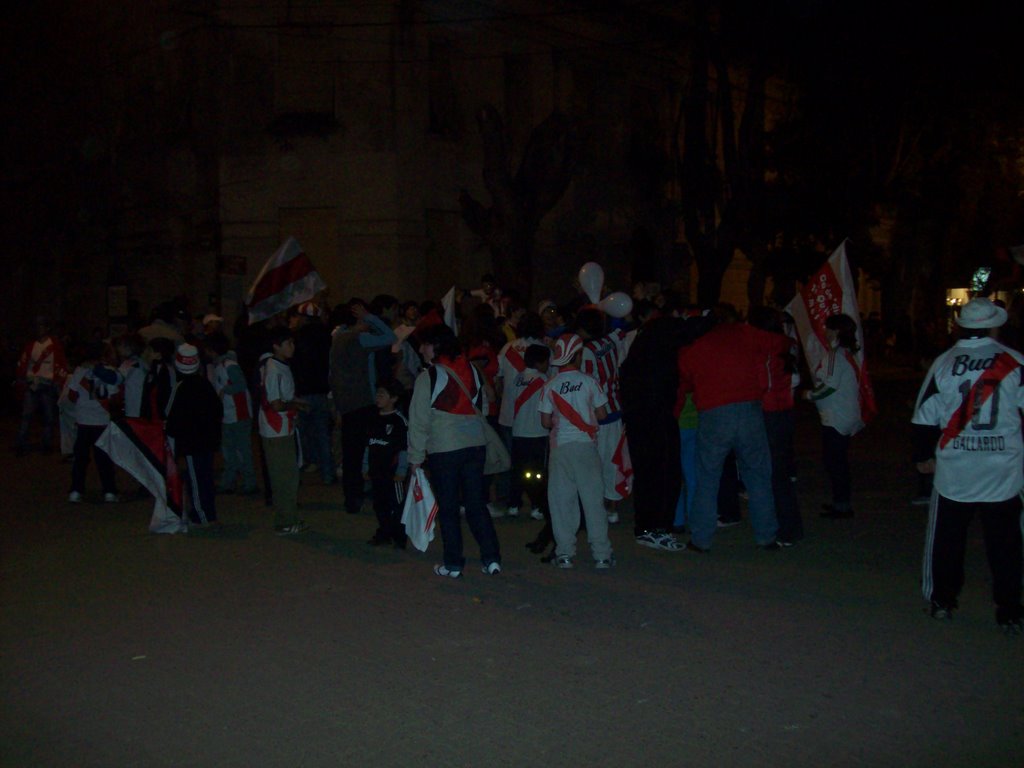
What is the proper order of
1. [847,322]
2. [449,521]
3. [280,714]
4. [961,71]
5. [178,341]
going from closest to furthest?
[280,714], [449,521], [847,322], [178,341], [961,71]

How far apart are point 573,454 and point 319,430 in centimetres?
521

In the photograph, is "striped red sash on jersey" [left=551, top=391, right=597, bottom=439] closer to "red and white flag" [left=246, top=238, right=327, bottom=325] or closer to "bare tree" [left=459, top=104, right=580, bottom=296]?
"red and white flag" [left=246, top=238, right=327, bottom=325]

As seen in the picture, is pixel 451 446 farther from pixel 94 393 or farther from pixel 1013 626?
pixel 94 393

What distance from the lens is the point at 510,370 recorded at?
423 inches

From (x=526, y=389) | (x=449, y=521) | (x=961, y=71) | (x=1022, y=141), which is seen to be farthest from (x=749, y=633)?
(x=1022, y=141)

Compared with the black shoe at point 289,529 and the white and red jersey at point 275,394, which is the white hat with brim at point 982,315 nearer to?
the white and red jersey at point 275,394

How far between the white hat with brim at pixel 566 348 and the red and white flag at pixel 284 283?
4081 mm

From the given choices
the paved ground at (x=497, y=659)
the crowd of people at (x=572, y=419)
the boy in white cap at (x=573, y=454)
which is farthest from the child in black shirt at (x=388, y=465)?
the boy in white cap at (x=573, y=454)

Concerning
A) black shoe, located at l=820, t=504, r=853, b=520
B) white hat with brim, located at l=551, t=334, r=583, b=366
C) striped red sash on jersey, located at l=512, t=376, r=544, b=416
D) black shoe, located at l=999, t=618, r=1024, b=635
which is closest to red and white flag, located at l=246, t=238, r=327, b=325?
striped red sash on jersey, located at l=512, t=376, r=544, b=416

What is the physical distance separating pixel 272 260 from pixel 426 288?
14.6 meters

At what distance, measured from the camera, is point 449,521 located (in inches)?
327

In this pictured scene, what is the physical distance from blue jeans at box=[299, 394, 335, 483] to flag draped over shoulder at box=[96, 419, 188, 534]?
2.35 meters

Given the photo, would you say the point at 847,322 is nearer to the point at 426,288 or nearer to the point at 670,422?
the point at 670,422

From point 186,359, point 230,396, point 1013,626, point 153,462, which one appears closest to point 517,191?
point 230,396
